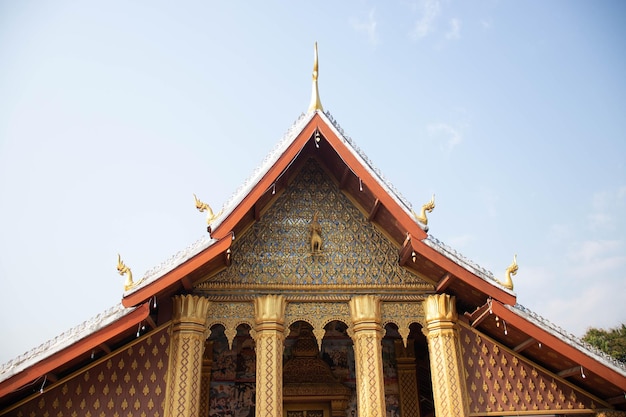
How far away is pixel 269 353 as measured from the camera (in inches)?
321

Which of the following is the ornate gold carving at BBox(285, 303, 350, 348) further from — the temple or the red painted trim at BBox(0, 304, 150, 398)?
the red painted trim at BBox(0, 304, 150, 398)

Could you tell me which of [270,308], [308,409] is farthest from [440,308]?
A: [308,409]

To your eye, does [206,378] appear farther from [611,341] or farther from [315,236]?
[611,341]

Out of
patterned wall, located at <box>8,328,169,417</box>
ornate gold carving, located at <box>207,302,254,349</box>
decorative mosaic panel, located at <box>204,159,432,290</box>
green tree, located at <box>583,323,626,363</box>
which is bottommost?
patterned wall, located at <box>8,328,169,417</box>

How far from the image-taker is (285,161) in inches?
337

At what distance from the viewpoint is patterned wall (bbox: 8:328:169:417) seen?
25.3 feet

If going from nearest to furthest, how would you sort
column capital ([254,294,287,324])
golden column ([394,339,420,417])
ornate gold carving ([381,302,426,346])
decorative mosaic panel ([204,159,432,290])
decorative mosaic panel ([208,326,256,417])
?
column capital ([254,294,287,324]) < ornate gold carving ([381,302,426,346]) < decorative mosaic panel ([204,159,432,290]) < decorative mosaic panel ([208,326,256,417]) < golden column ([394,339,420,417])

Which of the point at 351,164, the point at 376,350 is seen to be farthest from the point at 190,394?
the point at 351,164

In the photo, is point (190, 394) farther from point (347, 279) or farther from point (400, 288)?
point (400, 288)

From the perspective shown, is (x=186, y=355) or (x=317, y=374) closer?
(x=186, y=355)

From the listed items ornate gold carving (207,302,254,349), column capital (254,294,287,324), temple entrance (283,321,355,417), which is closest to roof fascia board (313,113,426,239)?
column capital (254,294,287,324)

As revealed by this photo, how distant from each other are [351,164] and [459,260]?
2.16 metres

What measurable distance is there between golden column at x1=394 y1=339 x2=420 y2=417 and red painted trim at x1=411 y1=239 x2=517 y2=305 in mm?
3039

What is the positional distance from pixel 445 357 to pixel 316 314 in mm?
2001
